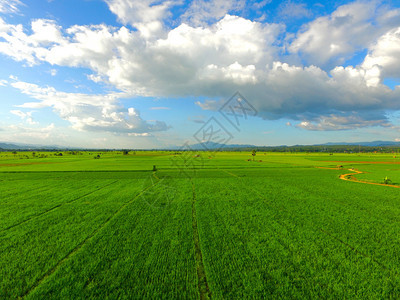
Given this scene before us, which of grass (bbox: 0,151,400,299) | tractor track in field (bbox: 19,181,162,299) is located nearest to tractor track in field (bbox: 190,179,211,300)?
grass (bbox: 0,151,400,299)

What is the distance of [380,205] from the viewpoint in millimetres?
17344

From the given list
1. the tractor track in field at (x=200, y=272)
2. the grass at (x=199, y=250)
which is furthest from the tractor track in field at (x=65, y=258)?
the tractor track in field at (x=200, y=272)

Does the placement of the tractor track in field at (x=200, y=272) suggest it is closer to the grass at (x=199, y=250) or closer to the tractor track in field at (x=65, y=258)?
the grass at (x=199, y=250)

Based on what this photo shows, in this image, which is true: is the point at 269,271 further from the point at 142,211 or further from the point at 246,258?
the point at 142,211

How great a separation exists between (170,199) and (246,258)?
13.0m

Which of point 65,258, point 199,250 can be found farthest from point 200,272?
point 65,258

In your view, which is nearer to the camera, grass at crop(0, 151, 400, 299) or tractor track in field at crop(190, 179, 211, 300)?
tractor track in field at crop(190, 179, 211, 300)

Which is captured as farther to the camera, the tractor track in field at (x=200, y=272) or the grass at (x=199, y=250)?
the grass at (x=199, y=250)

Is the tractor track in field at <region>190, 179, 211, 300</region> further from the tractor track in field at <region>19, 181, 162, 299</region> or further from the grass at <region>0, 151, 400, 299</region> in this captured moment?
the tractor track in field at <region>19, 181, 162, 299</region>

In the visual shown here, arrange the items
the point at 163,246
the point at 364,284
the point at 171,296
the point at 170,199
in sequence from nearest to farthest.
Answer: the point at 171,296, the point at 364,284, the point at 163,246, the point at 170,199

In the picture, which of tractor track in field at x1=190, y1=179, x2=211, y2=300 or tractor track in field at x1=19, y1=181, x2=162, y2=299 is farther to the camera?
tractor track in field at x1=19, y1=181, x2=162, y2=299

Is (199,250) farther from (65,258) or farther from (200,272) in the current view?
(65,258)

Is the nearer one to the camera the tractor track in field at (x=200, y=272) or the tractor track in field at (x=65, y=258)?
the tractor track in field at (x=200, y=272)

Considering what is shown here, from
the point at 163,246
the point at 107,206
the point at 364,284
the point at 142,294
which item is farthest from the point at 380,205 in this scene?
the point at 107,206
